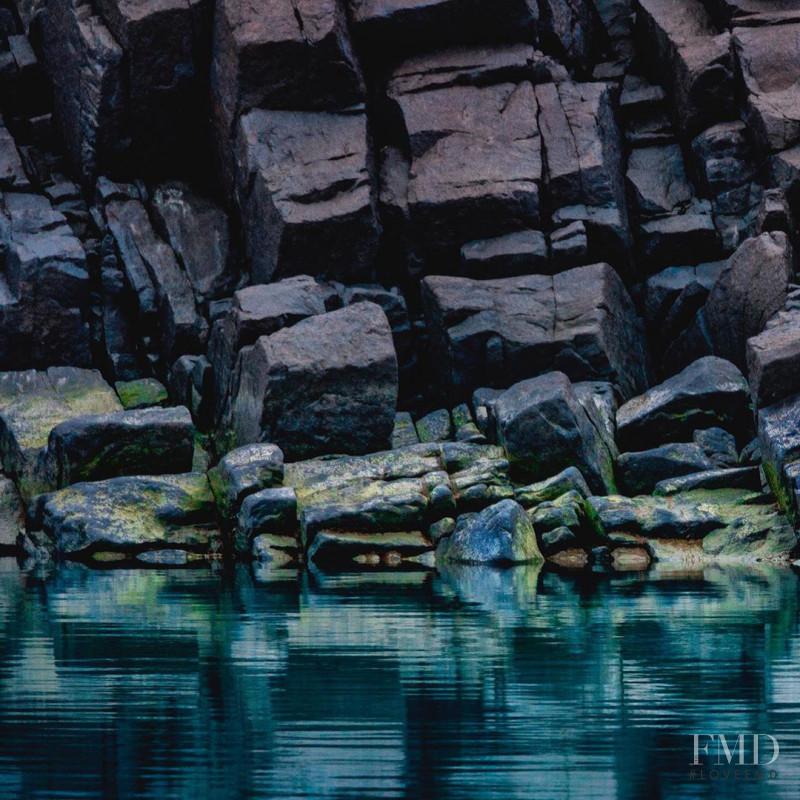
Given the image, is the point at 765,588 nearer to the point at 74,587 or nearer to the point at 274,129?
the point at 74,587

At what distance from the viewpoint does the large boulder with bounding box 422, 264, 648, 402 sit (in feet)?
102

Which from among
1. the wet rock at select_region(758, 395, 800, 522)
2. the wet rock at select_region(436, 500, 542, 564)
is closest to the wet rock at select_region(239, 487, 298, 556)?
the wet rock at select_region(436, 500, 542, 564)

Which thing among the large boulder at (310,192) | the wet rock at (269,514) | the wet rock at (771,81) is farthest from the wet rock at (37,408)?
the wet rock at (771,81)

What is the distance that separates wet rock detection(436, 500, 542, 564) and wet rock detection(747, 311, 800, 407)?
4958 millimetres

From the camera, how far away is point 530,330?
31.3m

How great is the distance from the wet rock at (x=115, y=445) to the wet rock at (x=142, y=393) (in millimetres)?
5170

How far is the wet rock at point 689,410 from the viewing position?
28.0 m

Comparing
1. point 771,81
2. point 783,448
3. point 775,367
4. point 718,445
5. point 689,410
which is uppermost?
point 771,81

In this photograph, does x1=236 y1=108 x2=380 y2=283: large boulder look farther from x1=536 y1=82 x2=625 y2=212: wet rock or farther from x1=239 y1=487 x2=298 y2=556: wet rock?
x1=239 y1=487 x2=298 y2=556: wet rock

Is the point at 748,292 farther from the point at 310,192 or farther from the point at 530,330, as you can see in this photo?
the point at 310,192

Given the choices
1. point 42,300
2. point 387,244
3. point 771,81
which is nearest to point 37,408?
point 42,300

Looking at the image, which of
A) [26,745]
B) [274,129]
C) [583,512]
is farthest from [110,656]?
[274,129]

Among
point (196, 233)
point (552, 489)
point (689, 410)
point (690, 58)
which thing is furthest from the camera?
point (196, 233)

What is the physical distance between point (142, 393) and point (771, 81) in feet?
54.0
